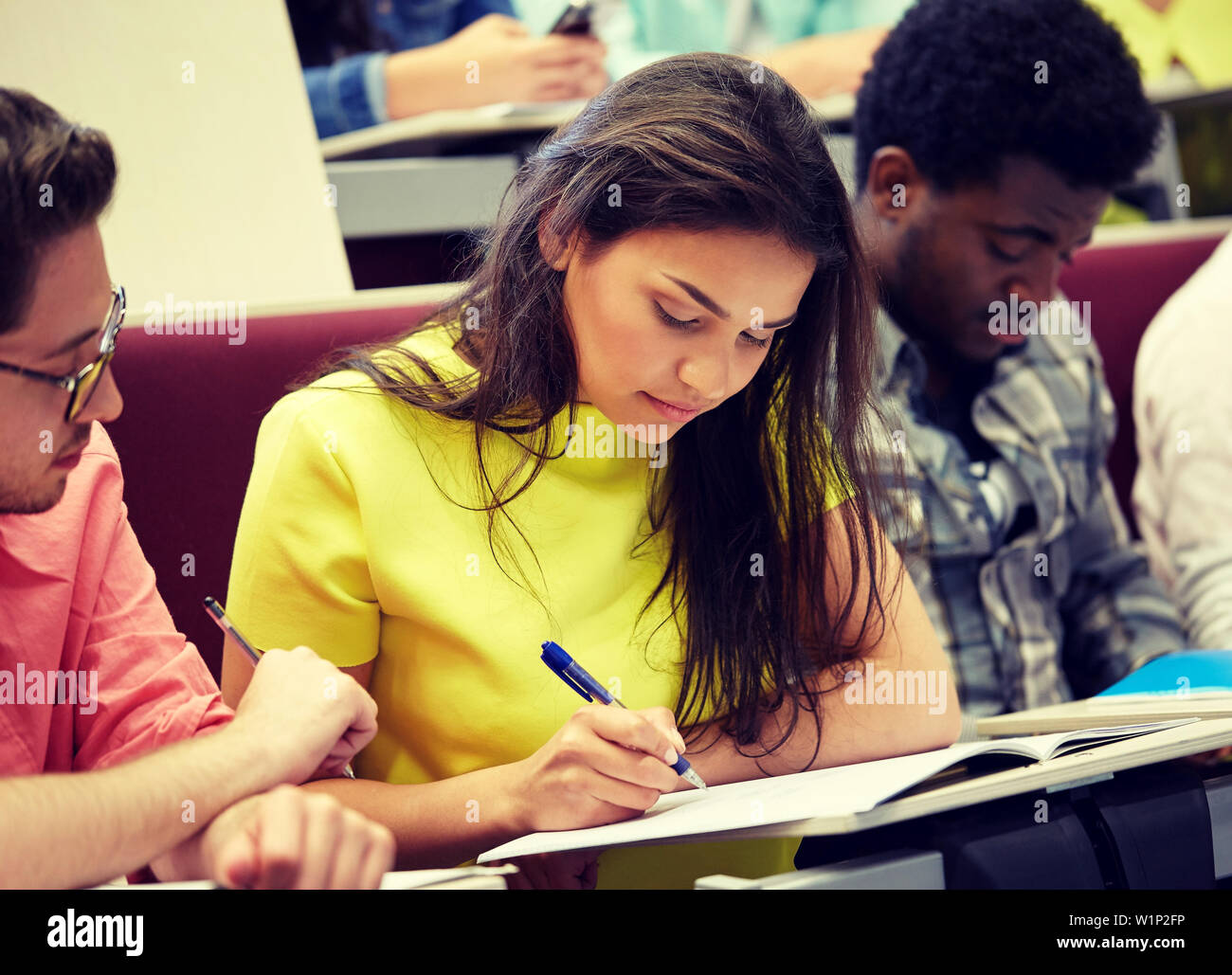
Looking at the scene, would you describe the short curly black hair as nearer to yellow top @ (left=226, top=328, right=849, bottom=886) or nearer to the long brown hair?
the long brown hair

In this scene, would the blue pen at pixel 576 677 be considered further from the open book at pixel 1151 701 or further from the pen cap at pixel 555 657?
the open book at pixel 1151 701

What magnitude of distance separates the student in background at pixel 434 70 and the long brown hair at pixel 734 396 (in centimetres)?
89

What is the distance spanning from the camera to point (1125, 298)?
1.72 meters

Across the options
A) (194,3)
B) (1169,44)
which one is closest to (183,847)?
(194,3)

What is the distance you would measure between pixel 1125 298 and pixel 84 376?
1436 millimetres

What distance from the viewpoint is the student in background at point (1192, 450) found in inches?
59.9

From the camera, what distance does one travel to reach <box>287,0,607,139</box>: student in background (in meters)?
1.85

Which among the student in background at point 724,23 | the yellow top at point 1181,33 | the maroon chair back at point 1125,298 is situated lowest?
the maroon chair back at point 1125,298

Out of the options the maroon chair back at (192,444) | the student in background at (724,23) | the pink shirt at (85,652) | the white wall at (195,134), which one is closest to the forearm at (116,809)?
the pink shirt at (85,652)

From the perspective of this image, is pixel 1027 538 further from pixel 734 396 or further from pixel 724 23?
pixel 724 23

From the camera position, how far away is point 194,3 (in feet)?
4.57

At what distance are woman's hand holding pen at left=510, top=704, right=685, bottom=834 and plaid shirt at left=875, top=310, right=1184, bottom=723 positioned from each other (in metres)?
0.54
